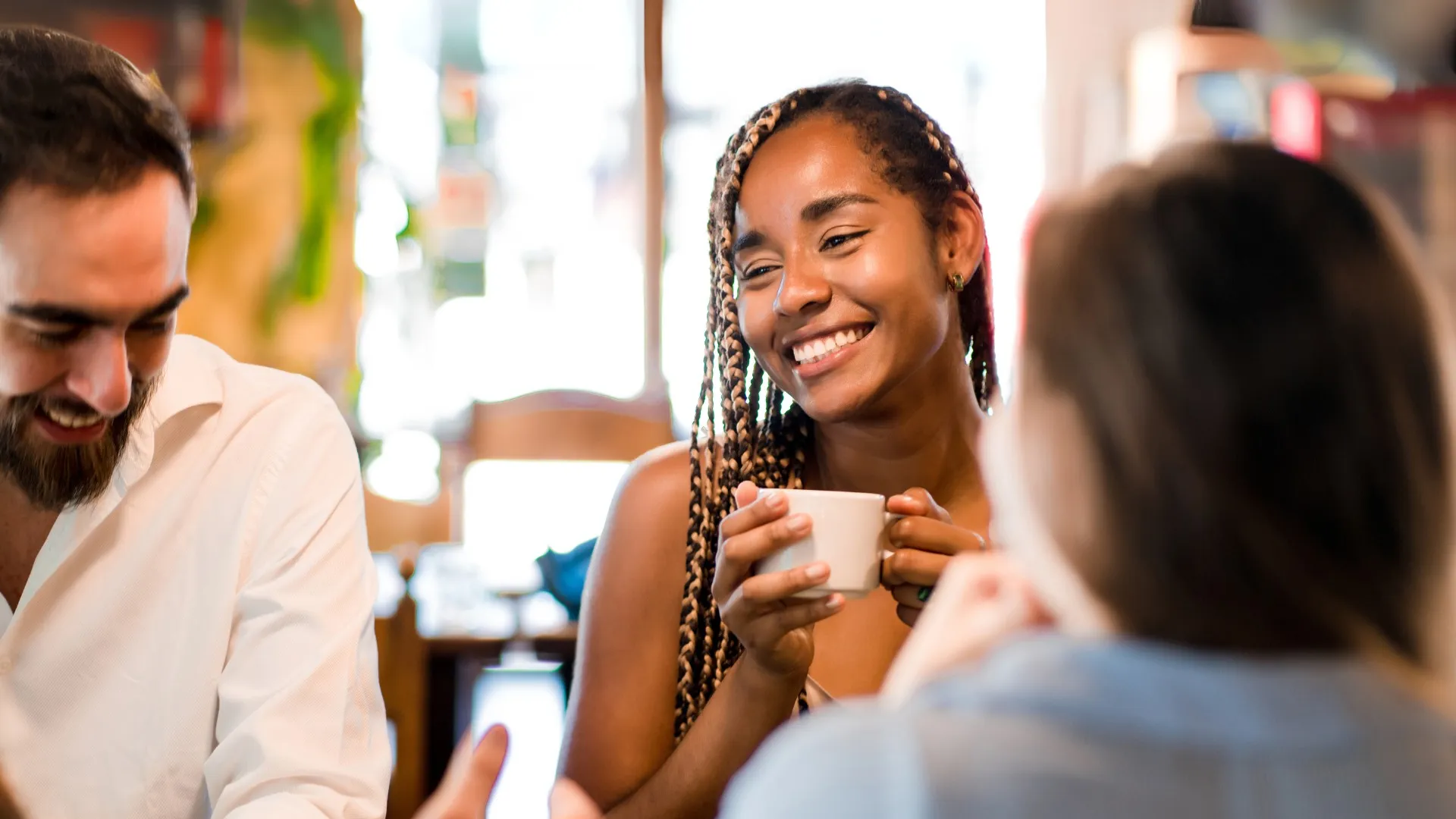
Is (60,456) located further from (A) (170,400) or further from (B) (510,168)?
(B) (510,168)

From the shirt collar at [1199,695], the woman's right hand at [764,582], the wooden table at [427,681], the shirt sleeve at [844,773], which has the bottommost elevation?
the wooden table at [427,681]

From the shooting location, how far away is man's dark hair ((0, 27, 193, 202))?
4.21 feet

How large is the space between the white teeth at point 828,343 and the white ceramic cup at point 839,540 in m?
0.39

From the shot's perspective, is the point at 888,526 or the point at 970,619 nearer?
the point at 970,619

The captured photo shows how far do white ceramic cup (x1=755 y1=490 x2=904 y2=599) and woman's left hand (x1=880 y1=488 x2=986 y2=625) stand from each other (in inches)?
1.1

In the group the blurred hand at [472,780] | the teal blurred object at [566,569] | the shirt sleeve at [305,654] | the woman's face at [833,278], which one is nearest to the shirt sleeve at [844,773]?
the blurred hand at [472,780]

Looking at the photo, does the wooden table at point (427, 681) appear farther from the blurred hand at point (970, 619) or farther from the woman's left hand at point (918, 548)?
the blurred hand at point (970, 619)

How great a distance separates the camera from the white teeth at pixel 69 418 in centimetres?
136

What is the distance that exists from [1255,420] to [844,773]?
0.24m

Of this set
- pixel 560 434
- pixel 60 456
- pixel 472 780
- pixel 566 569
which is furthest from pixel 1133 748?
pixel 560 434

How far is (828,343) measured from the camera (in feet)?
4.82

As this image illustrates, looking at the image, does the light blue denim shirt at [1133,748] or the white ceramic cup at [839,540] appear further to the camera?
the white ceramic cup at [839,540]

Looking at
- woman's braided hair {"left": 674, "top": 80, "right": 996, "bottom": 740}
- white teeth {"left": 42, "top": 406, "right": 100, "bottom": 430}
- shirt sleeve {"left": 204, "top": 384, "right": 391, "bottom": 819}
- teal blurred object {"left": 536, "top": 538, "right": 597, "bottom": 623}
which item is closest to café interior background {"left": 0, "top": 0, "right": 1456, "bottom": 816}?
teal blurred object {"left": 536, "top": 538, "right": 597, "bottom": 623}

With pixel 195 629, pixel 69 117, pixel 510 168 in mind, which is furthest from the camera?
pixel 510 168
